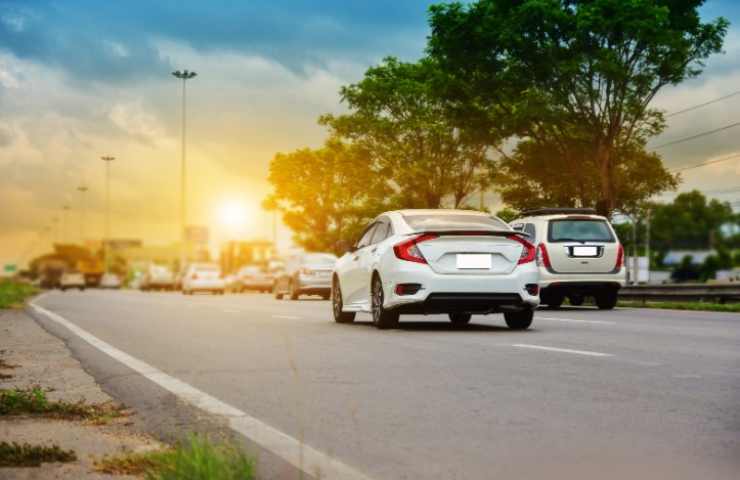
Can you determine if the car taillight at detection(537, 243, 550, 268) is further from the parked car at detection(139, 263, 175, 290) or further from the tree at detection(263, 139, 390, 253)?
the parked car at detection(139, 263, 175, 290)

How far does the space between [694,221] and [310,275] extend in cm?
12603

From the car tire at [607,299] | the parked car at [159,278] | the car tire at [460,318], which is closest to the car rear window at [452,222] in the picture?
the car tire at [460,318]

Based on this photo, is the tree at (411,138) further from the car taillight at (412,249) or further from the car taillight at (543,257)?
the car taillight at (412,249)

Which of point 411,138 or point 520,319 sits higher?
point 411,138

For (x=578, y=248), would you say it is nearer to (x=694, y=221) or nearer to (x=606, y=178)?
(x=606, y=178)

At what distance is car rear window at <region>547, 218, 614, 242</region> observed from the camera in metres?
21.5

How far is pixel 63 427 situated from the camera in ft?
21.4

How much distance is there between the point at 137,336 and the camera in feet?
48.6

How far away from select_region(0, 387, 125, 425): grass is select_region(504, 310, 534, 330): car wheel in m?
8.00

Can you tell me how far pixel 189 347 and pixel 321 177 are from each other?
6230 cm

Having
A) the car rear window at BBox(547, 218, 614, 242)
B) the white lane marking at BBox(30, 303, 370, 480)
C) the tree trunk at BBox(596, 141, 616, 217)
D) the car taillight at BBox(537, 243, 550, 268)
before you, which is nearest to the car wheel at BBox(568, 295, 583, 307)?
the car rear window at BBox(547, 218, 614, 242)

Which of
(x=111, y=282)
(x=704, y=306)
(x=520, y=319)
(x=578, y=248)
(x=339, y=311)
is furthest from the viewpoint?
(x=111, y=282)

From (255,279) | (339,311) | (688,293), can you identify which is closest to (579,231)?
(688,293)

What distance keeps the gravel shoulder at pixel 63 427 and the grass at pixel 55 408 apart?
108 mm
